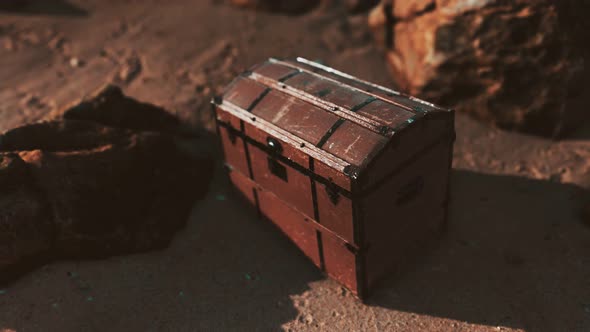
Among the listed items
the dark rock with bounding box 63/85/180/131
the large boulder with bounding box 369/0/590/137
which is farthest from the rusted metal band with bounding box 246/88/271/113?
the large boulder with bounding box 369/0/590/137

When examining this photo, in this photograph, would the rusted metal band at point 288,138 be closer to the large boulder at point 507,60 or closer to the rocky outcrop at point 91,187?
the rocky outcrop at point 91,187

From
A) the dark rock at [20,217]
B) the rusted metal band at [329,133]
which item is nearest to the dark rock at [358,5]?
the rusted metal band at [329,133]

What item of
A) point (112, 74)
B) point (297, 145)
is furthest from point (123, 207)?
point (112, 74)

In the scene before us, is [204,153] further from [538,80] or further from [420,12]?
[538,80]

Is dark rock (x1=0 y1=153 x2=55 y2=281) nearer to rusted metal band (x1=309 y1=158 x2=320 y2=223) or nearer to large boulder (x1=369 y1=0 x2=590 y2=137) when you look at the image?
rusted metal band (x1=309 y1=158 x2=320 y2=223)

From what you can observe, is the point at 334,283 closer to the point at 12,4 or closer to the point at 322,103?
the point at 322,103
